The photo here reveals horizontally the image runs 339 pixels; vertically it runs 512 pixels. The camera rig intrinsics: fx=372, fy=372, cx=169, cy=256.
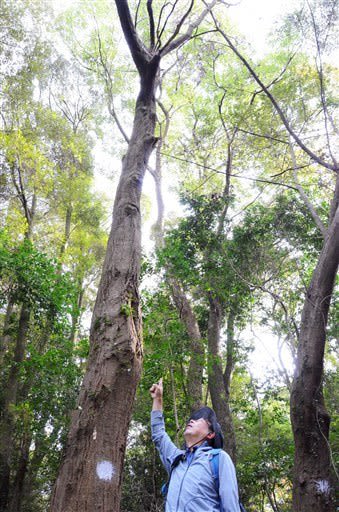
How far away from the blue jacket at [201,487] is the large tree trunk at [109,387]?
0.34 m

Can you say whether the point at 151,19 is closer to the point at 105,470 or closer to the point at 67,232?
the point at 105,470

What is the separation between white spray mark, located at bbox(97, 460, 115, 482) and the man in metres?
0.36

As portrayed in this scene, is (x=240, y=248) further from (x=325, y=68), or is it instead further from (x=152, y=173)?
(x=325, y=68)

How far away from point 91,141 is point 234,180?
19.5 ft

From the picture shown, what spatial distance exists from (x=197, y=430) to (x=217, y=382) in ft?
24.9

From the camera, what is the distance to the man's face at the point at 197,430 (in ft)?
8.04

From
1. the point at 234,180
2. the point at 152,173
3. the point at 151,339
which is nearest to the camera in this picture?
the point at 151,339

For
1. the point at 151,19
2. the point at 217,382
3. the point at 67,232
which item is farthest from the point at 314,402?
the point at 67,232

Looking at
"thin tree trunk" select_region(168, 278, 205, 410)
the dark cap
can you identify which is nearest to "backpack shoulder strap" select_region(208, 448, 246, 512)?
the dark cap

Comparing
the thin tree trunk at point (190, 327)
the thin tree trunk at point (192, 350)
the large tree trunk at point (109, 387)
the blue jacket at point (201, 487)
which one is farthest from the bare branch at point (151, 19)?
the thin tree trunk at point (192, 350)

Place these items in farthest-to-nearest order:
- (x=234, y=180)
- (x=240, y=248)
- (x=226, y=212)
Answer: (x=234, y=180) → (x=226, y=212) → (x=240, y=248)

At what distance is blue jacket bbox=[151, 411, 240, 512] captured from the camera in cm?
192

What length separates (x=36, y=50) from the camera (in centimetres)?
1200

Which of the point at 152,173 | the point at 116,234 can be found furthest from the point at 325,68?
the point at 116,234
